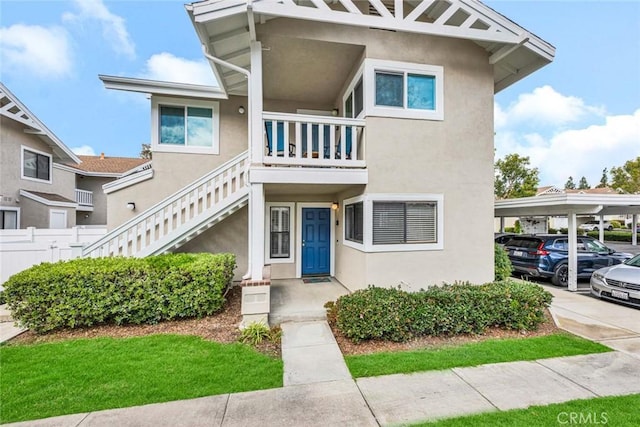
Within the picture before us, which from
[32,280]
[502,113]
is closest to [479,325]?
[32,280]

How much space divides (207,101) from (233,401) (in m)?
8.07

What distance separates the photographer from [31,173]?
13656 mm

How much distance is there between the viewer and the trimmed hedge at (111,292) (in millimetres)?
5195

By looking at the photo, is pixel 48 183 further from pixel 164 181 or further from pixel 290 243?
pixel 290 243

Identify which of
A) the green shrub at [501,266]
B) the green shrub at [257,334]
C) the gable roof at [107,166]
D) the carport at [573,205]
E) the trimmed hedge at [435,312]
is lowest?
the green shrub at [257,334]

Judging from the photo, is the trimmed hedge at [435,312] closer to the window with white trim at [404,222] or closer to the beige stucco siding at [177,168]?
the window with white trim at [404,222]

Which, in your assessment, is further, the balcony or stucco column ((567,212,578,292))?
the balcony

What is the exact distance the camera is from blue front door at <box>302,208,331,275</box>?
9172 millimetres

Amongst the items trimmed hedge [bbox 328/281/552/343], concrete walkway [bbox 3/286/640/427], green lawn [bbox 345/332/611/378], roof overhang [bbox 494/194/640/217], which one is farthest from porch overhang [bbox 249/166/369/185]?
roof overhang [bbox 494/194/640/217]

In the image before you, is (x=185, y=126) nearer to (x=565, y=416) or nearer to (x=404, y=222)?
(x=404, y=222)

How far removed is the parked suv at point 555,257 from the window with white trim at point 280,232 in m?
8.37

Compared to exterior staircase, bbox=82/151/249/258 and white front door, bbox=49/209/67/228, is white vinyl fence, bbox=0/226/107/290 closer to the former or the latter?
exterior staircase, bbox=82/151/249/258

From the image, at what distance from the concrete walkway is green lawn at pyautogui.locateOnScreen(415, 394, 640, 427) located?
4.7 inches

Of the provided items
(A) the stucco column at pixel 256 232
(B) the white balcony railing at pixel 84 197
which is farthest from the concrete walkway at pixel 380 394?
(B) the white balcony railing at pixel 84 197
